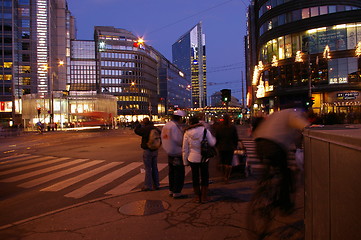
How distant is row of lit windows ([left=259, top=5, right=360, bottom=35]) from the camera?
35844mm

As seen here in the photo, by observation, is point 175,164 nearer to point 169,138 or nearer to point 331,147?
point 169,138

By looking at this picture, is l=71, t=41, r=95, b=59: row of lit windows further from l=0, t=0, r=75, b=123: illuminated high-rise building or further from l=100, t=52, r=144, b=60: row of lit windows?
l=0, t=0, r=75, b=123: illuminated high-rise building

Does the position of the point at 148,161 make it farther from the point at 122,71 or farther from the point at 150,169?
the point at 122,71

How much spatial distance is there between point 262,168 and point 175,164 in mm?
2282

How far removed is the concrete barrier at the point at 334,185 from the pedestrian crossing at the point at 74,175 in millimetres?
5052

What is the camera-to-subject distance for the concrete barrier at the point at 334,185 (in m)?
1.76

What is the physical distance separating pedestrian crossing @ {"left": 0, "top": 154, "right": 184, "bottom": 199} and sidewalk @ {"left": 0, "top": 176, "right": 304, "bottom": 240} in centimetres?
141

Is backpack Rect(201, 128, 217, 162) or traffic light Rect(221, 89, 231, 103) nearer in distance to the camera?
backpack Rect(201, 128, 217, 162)

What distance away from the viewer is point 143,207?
18.3ft

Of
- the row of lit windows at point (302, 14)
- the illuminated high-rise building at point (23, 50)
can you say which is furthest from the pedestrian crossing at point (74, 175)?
the illuminated high-rise building at point (23, 50)

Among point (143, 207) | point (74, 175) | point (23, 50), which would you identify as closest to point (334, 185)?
point (143, 207)

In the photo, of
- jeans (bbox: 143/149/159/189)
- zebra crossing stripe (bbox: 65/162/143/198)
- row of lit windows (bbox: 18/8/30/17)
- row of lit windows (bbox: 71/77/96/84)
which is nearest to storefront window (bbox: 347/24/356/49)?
zebra crossing stripe (bbox: 65/162/143/198)

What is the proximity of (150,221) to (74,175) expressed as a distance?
5427mm

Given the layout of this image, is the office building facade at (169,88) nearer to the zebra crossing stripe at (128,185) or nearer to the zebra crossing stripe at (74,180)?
the zebra crossing stripe at (74,180)
